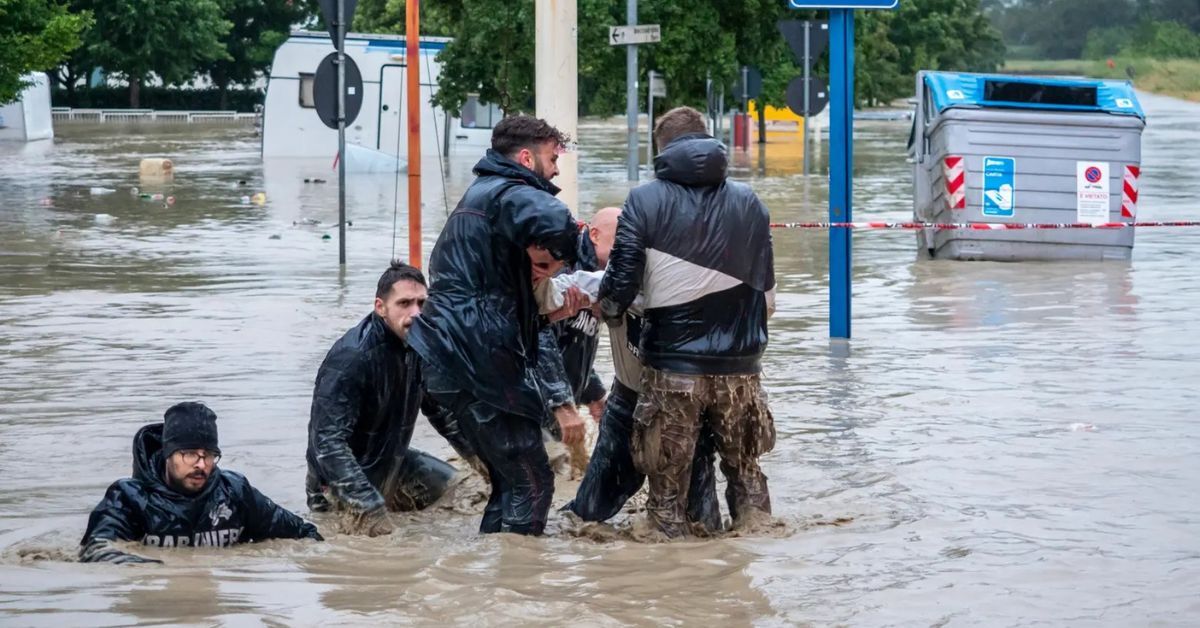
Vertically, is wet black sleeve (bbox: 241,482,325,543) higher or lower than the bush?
lower

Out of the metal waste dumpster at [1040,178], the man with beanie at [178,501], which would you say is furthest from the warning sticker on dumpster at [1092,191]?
the man with beanie at [178,501]

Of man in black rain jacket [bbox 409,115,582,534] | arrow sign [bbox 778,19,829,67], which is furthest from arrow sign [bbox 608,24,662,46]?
man in black rain jacket [bbox 409,115,582,534]

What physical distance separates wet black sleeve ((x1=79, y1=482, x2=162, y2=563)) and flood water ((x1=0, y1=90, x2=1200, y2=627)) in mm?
94

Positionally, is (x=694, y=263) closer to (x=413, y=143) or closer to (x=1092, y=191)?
(x=413, y=143)

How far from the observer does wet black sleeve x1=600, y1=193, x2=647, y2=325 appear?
22.1ft

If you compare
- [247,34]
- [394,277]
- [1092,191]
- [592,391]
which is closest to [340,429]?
[394,277]

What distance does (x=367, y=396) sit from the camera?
279 inches

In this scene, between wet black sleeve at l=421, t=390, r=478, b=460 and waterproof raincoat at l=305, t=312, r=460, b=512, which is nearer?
waterproof raincoat at l=305, t=312, r=460, b=512

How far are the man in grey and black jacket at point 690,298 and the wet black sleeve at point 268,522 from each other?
1246 millimetres

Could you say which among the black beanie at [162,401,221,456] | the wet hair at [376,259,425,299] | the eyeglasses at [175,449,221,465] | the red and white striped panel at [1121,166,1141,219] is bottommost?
the eyeglasses at [175,449,221,465]

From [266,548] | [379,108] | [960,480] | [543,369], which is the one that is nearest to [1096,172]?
[960,480]

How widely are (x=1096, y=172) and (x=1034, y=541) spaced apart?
467 inches

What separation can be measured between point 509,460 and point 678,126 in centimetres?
Answer: 138

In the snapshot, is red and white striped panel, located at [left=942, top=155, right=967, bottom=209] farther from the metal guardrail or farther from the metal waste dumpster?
the metal guardrail
